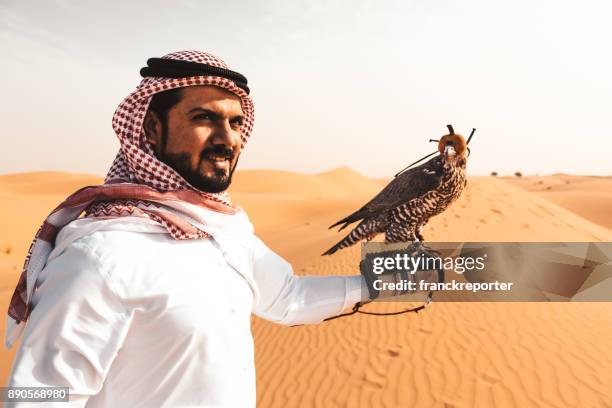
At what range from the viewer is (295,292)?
1848 millimetres

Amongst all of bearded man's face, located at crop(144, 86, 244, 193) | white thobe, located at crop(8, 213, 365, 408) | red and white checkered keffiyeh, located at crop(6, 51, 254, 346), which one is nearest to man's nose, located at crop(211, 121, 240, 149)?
bearded man's face, located at crop(144, 86, 244, 193)

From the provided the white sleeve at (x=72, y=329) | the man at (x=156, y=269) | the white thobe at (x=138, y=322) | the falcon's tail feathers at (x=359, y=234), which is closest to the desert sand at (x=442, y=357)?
the falcon's tail feathers at (x=359, y=234)

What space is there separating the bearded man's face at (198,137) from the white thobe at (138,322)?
234 millimetres

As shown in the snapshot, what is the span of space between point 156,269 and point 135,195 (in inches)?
11.1

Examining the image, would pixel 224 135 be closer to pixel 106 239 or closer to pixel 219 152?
pixel 219 152

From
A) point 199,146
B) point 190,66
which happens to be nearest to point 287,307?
point 199,146

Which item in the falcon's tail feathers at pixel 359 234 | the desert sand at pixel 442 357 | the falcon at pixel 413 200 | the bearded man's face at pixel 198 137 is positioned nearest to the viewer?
the bearded man's face at pixel 198 137

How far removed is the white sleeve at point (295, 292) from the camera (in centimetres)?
179

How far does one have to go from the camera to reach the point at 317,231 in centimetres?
1234

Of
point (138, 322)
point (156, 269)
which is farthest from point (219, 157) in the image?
point (138, 322)

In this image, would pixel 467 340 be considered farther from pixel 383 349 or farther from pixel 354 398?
pixel 354 398

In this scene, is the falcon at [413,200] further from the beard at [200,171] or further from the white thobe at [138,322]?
the white thobe at [138,322]

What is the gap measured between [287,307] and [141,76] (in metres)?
1.19

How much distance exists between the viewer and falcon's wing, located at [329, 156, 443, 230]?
2.94m
